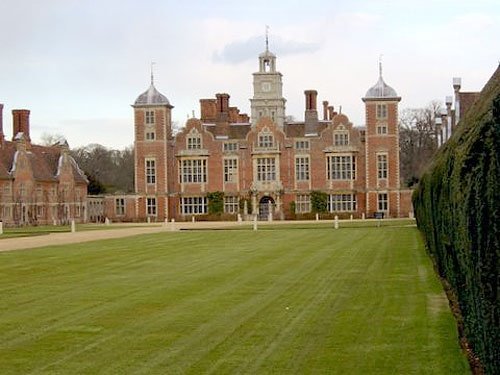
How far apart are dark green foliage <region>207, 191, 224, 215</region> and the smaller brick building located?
1115 cm

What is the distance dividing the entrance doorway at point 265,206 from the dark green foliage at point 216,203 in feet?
9.57

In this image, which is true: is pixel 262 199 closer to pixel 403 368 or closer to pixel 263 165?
pixel 263 165

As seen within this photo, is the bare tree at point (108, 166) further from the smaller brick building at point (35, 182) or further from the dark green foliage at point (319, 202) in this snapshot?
the dark green foliage at point (319, 202)

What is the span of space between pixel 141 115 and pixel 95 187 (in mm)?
14897

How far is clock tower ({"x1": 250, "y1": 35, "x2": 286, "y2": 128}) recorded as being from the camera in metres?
63.7

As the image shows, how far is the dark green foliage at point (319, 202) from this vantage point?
2356 inches

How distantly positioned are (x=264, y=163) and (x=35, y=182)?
56.1 feet

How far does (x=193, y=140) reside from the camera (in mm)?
62406

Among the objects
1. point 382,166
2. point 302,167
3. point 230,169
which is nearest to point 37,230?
point 230,169

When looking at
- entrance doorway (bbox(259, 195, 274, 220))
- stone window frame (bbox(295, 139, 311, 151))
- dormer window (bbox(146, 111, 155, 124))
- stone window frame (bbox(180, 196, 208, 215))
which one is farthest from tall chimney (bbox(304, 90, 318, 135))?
dormer window (bbox(146, 111, 155, 124))

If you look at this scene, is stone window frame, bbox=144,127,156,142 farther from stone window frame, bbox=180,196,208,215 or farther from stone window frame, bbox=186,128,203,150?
stone window frame, bbox=180,196,208,215

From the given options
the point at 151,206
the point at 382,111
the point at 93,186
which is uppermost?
the point at 382,111

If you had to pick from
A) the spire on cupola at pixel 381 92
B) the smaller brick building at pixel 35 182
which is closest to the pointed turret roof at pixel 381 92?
the spire on cupola at pixel 381 92

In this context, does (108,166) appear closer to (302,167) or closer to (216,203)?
(216,203)
